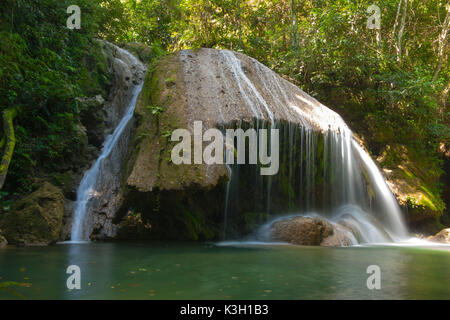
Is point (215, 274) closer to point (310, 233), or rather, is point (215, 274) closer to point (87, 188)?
point (310, 233)

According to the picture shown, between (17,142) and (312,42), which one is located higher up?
(312,42)

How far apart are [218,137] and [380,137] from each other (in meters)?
8.06

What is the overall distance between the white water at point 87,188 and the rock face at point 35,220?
0.55 metres

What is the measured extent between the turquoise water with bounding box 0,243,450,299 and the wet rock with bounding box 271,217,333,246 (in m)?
1.12

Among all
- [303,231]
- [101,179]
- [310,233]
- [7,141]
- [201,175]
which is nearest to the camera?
[7,141]

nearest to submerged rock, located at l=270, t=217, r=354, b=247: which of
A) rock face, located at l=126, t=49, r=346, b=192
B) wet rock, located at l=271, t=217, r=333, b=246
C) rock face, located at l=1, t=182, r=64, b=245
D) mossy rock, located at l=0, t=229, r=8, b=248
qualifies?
wet rock, located at l=271, t=217, r=333, b=246

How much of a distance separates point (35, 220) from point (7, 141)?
5.10 feet

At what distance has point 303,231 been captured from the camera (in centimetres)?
745

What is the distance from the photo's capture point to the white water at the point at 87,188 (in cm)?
748

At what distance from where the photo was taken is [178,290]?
3314mm

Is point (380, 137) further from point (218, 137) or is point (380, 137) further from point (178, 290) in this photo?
point (178, 290)

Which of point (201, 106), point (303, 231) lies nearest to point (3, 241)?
point (201, 106)

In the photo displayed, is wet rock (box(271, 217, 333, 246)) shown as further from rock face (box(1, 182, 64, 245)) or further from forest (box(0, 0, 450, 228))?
forest (box(0, 0, 450, 228))
